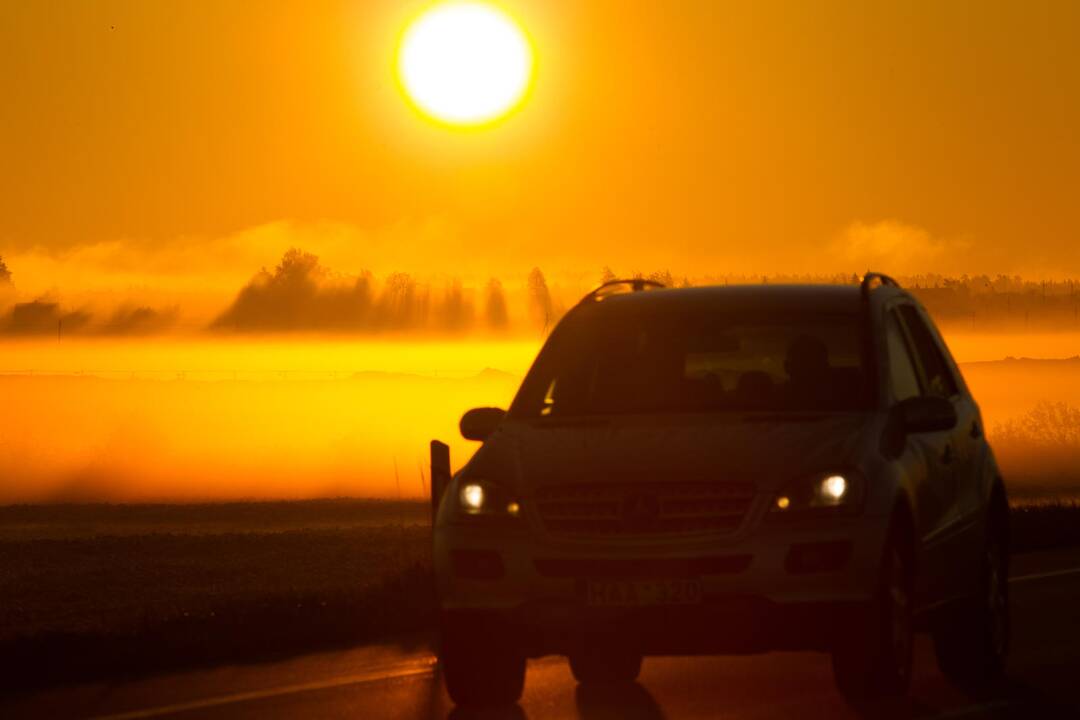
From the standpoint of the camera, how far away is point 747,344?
449 inches

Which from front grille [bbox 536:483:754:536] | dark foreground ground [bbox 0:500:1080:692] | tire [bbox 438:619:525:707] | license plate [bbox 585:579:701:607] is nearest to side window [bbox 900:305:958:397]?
front grille [bbox 536:483:754:536]

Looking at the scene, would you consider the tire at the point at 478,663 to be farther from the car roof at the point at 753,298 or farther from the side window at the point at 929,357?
the side window at the point at 929,357

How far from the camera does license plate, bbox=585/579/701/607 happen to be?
376 inches

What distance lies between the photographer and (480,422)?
429 inches

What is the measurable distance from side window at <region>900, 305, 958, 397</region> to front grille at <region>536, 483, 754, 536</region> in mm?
2573

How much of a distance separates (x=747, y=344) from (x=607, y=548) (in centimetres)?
210

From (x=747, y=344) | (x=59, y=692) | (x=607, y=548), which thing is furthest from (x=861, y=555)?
(x=59, y=692)

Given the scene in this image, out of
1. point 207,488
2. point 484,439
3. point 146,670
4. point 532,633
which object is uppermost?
point 484,439

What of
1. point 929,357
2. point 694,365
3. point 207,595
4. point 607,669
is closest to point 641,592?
point 694,365

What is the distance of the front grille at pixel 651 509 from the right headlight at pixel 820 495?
0.14 metres

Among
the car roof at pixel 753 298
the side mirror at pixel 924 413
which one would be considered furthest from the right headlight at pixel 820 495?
the car roof at pixel 753 298

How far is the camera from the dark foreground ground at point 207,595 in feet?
42.6

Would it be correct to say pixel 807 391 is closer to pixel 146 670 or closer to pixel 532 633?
pixel 532 633

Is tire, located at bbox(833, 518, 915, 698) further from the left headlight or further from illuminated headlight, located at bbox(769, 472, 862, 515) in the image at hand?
the left headlight
